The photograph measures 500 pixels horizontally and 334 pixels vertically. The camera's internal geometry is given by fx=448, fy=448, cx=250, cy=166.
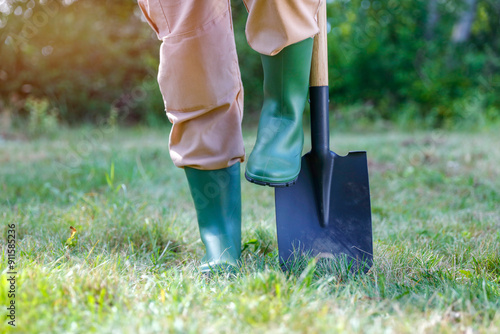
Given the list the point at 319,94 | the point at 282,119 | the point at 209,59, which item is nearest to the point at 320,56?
the point at 319,94

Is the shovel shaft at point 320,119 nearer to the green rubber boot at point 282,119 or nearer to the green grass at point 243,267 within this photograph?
the green rubber boot at point 282,119

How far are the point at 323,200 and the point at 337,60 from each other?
5034 mm

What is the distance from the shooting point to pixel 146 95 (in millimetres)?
5402

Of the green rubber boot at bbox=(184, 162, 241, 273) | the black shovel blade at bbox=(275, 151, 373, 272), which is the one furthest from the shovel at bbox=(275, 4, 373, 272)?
the green rubber boot at bbox=(184, 162, 241, 273)

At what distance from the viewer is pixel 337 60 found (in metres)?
6.00

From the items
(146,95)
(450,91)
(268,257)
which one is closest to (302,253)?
(268,257)

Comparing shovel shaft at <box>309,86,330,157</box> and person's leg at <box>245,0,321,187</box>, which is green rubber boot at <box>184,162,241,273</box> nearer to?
person's leg at <box>245,0,321,187</box>

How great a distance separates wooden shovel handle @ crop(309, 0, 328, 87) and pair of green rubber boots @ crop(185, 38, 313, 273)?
0.05 metres

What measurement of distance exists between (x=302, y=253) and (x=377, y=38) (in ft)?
16.9

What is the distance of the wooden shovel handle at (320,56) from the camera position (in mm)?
1273

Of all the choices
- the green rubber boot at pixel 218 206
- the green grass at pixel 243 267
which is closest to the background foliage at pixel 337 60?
the green grass at pixel 243 267

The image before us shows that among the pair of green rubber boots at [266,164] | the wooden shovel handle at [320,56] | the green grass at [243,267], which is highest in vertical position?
the wooden shovel handle at [320,56]

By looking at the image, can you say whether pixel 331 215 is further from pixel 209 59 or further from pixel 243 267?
pixel 209 59

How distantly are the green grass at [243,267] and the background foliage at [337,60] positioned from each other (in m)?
2.70
